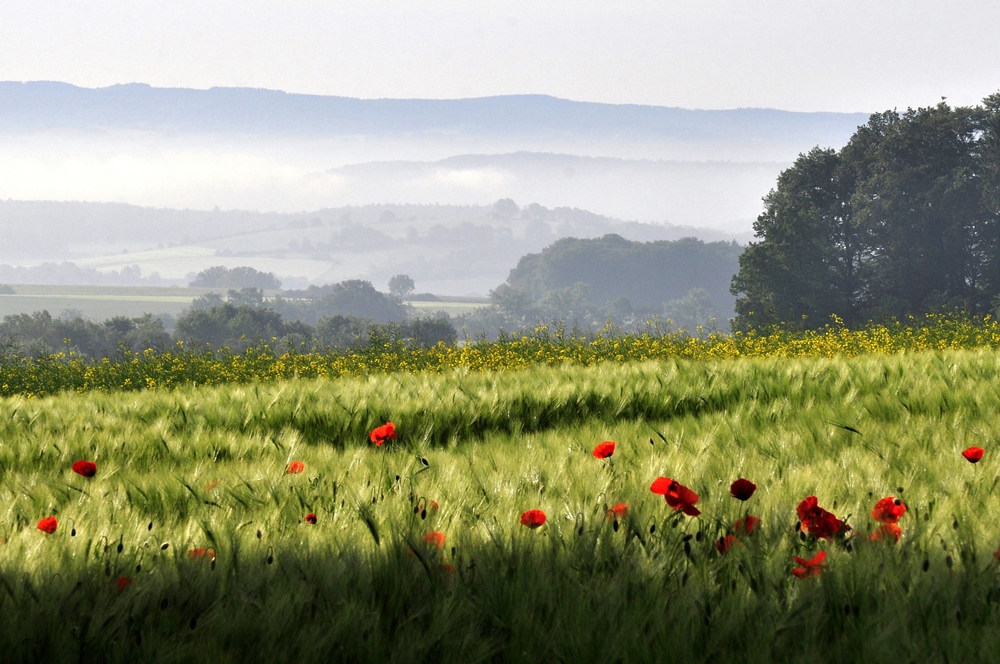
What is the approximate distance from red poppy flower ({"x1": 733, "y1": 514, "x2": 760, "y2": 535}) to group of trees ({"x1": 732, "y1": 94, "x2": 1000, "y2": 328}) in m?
36.0

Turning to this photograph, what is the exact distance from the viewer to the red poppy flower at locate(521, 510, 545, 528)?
2533 mm

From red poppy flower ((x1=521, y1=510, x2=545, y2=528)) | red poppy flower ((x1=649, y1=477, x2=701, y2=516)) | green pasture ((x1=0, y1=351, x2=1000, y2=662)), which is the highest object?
red poppy flower ((x1=649, y1=477, x2=701, y2=516))

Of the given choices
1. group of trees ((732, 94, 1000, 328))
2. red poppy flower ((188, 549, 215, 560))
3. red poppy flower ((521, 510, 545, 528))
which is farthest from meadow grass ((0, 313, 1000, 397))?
group of trees ((732, 94, 1000, 328))

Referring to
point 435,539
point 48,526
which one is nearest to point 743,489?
point 435,539

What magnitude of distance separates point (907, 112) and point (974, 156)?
388 centimetres

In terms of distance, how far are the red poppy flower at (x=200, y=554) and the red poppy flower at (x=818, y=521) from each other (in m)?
1.80

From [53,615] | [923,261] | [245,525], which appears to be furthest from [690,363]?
[923,261]

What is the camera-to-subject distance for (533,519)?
2.54 metres

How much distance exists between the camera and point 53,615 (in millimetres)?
1992

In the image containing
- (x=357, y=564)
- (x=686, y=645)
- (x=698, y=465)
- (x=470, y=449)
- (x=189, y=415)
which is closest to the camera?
(x=686, y=645)

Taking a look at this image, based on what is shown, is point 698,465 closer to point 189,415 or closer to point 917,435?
point 917,435

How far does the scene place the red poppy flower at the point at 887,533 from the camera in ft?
8.09

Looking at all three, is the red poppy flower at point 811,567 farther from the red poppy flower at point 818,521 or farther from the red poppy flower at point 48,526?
the red poppy flower at point 48,526

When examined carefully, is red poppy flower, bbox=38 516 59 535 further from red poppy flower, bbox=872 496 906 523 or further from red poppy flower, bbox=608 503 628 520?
red poppy flower, bbox=872 496 906 523
